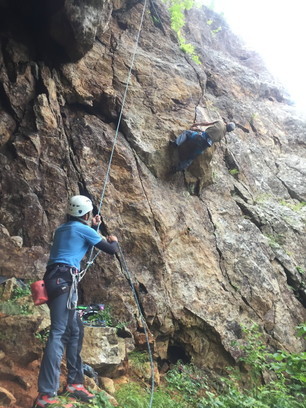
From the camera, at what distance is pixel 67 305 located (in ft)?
14.3

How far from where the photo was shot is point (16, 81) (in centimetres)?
794

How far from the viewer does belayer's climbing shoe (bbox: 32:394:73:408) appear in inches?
148

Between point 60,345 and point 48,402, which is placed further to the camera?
point 60,345

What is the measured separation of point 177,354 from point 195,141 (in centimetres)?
515

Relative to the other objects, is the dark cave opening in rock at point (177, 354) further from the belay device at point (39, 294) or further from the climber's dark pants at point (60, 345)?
the belay device at point (39, 294)

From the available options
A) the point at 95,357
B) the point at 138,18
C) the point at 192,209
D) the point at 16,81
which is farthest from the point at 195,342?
the point at 138,18

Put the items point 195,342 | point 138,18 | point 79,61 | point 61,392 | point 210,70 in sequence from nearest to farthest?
point 61,392 → point 195,342 → point 79,61 → point 138,18 → point 210,70

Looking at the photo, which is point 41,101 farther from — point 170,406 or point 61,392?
point 170,406

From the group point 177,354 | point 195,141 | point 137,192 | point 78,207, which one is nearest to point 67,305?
point 78,207

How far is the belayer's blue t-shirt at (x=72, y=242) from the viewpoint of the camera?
15.1 ft

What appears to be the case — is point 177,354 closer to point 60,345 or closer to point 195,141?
point 60,345

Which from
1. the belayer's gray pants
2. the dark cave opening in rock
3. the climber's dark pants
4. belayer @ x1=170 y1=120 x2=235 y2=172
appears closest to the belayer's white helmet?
the climber's dark pants

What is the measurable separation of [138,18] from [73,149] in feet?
22.6

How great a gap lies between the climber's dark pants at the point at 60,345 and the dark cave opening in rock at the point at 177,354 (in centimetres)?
348
